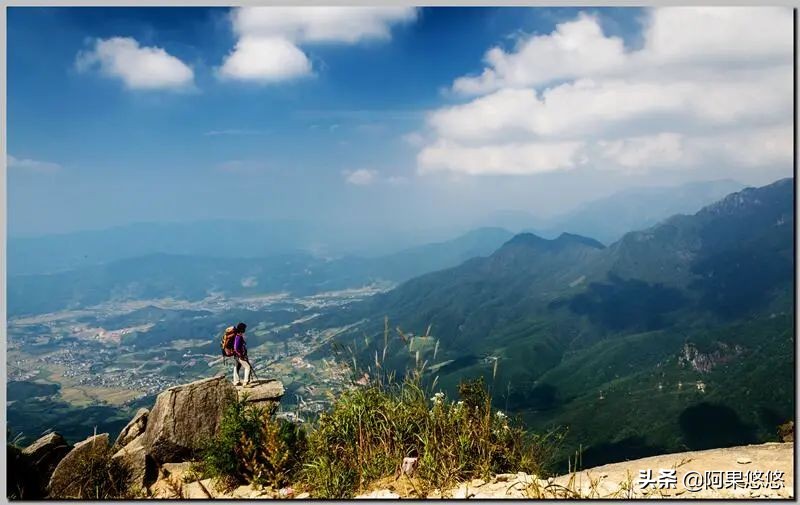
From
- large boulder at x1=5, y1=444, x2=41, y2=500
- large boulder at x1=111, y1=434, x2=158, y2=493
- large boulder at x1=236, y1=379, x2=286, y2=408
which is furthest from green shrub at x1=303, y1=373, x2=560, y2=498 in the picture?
large boulder at x1=5, y1=444, x2=41, y2=500

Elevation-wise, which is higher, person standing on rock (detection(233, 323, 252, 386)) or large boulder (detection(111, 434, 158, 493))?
person standing on rock (detection(233, 323, 252, 386))

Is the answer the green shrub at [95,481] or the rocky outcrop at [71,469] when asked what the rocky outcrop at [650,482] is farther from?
the rocky outcrop at [71,469]

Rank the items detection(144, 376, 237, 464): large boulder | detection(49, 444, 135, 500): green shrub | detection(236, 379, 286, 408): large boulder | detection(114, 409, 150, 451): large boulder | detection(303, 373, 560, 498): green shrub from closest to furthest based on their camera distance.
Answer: detection(303, 373, 560, 498): green shrub, detection(49, 444, 135, 500): green shrub, detection(144, 376, 237, 464): large boulder, detection(236, 379, 286, 408): large boulder, detection(114, 409, 150, 451): large boulder

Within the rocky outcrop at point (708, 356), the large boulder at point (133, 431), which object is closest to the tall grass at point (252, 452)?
the large boulder at point (133, 431)

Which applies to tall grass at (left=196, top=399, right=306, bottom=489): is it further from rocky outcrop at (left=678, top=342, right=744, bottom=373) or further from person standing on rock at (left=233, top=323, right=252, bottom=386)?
rocky outcrop at (left=678, top=342, right=744, bottom=373)

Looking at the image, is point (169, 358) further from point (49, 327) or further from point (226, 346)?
Result: point (226, 346)
